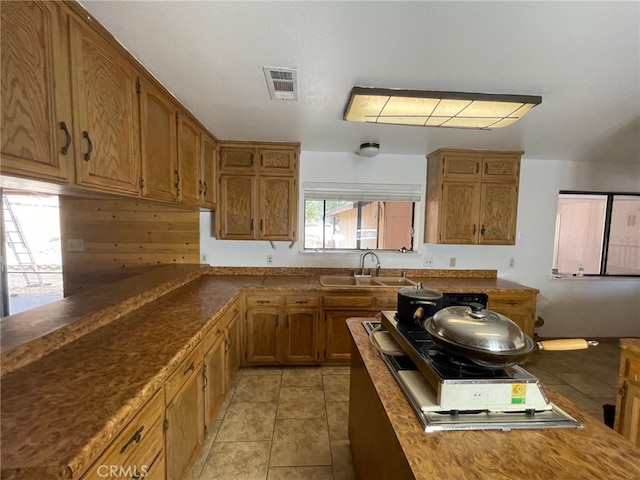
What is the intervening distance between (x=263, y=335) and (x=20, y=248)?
2.67m

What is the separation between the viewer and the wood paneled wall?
288cm

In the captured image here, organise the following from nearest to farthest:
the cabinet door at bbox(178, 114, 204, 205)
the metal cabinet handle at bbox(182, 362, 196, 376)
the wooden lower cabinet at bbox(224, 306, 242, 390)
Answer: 1. the metal cabinet handle at bbox(182, 362, 196, 376)
2. the cabinet door at bbox(178, 114, 204, 205)
3. the wooden lower cabinet at bbox(224, 306, 242, 390)

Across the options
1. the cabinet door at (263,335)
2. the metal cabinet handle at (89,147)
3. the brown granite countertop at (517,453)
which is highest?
the metal cabinet handle at (89,147)

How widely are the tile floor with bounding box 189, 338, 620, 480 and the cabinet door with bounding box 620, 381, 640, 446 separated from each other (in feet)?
2.51

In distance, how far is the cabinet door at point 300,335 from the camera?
2.78 meters

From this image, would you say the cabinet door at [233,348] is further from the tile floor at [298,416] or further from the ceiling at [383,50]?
the ceiling at [383,50]

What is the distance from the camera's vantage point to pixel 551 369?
9.57 feet

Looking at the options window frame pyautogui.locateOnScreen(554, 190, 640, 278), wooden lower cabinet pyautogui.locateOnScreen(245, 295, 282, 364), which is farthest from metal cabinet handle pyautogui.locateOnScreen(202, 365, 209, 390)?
window frame pyautogui.locateOnScreen(554, 190, 640, 278)

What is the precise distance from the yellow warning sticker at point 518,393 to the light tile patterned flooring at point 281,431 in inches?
51.3

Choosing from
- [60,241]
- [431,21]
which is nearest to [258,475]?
[431,21]

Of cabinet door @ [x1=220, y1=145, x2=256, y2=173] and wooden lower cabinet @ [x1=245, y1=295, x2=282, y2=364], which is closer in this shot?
wooden lower cabinet @ [x1=245, y1=295, x2=282, y2=364]

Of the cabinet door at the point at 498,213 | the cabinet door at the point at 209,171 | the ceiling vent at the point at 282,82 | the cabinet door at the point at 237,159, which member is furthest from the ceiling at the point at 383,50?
the cabinet door at the point at 498,213

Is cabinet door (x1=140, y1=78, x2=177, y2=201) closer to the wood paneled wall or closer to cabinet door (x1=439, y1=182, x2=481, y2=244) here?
the wood paneled wall

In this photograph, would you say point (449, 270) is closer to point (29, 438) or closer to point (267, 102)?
point (267, 102)
